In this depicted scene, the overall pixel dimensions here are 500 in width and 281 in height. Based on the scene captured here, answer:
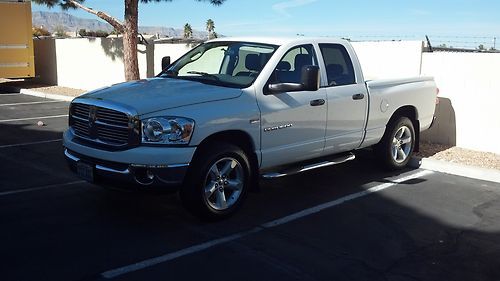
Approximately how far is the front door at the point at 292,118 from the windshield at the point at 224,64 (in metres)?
0.26

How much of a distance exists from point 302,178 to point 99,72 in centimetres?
1224

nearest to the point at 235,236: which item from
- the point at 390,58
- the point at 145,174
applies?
the point at 145,174

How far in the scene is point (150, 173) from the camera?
496cm

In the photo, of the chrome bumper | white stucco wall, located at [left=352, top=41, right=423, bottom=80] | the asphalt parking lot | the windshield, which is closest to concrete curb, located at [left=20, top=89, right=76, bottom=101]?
the asphalt parking lot

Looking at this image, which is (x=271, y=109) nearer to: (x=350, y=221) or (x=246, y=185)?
(x=246, y=185)

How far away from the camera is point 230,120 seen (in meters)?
5.38

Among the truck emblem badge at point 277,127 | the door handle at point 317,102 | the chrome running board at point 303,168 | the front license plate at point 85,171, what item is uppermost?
the door handle at point 317,102

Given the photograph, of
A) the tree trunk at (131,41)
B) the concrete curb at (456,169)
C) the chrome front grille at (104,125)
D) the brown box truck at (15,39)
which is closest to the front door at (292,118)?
the chrome front grille at (104,125)

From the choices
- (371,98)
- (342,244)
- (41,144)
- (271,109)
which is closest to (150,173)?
(271,109)

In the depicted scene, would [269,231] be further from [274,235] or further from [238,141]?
[238,141]

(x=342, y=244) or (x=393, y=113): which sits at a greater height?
(x=393, y=113)

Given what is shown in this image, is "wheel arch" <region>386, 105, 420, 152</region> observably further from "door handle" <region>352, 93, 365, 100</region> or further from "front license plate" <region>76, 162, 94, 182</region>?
"front license plate" <region>76, 162, 94, 182</region>

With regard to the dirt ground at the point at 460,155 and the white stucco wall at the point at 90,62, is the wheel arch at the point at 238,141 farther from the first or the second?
the white stucco wall at the point at 90,62

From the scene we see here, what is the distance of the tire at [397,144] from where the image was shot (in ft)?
25.0
